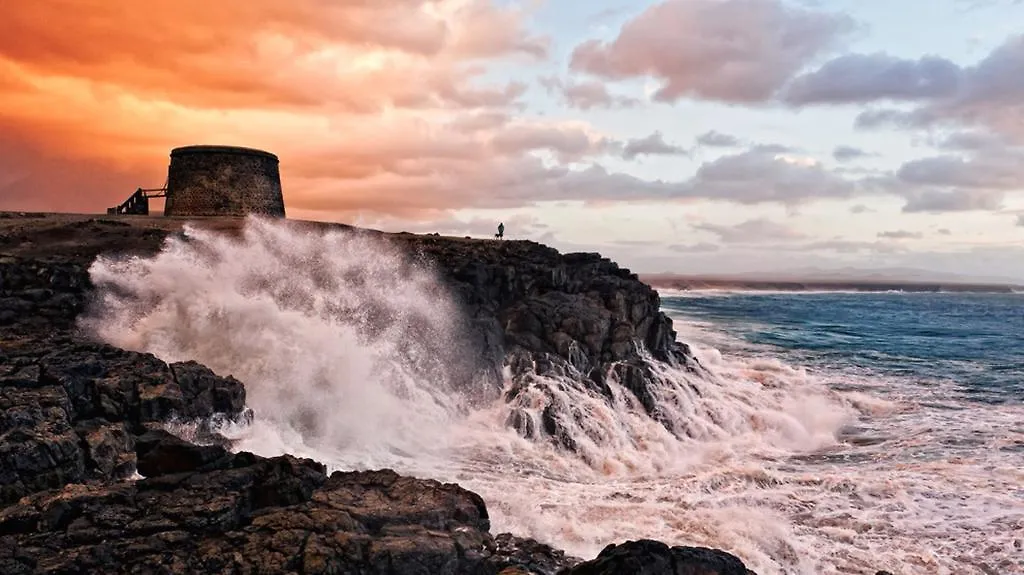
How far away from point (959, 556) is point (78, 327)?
68.7ft

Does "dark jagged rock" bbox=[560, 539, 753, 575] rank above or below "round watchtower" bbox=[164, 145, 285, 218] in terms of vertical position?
below

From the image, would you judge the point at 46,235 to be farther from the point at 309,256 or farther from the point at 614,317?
the point at 614,317

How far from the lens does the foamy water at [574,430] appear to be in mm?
13383

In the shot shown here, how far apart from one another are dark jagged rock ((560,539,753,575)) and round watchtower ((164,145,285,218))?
31.7 meters

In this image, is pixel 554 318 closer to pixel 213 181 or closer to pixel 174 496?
pixel 174 496

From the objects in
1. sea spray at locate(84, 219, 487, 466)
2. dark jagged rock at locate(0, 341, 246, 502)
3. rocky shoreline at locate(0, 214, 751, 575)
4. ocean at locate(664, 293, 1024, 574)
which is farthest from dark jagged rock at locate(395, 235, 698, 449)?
dark jagged rock at locate(0, 341, 246, 502)

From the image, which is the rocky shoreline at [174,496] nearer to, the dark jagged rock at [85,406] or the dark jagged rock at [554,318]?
the dark jagged rock at [85,406]

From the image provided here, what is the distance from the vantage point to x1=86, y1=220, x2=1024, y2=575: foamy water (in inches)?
527

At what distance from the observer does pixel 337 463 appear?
1495cm

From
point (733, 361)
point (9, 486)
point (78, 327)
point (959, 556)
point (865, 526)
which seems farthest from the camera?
point (733, 361)

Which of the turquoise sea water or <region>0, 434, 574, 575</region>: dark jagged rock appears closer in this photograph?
<region>0, 434, 574, 575</region>: dark jagged rock

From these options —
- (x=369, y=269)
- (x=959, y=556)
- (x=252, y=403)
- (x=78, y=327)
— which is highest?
(x=369, y=269)

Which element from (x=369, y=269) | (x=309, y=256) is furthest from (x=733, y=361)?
(x=309, y=256)

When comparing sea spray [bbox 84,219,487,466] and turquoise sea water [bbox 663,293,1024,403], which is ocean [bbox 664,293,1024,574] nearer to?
turquoise sea water [bbox 663,293,1024,403]
